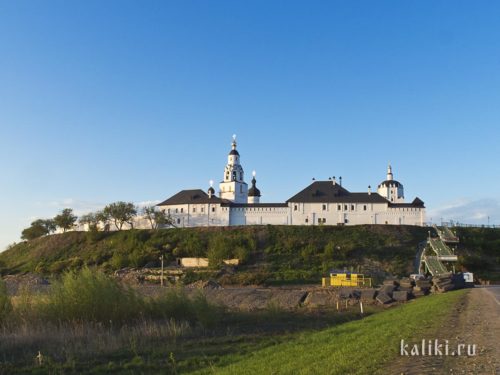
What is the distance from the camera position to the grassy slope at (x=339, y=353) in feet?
27.7

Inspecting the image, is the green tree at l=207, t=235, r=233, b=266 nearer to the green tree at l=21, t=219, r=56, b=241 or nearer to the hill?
the hill

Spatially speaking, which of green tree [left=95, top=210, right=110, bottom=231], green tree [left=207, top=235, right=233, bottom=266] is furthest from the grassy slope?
green tree [left=95, top=210, right=110, bottom=231]

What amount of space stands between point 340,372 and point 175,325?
8.74 m

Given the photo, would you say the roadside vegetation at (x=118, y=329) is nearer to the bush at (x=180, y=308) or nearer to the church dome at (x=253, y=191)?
the bush at (x=180, y=308)

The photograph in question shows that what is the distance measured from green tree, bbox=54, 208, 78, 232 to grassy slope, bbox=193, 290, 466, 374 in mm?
71213

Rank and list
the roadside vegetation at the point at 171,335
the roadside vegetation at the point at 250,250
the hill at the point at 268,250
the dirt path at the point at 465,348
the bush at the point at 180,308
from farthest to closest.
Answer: the roadside vegetation at the point at 250,250, the hill at the point at 268,250, the bush at the point at 180,308, the roadside vegetation at the point at 171,335, the dirt path at the point at 465,348

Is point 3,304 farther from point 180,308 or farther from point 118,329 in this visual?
point 180,308

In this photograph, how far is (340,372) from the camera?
790 cm

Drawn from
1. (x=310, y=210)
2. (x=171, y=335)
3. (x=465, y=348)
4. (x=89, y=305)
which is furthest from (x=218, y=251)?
(x=465, y=348)

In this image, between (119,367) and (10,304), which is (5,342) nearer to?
(10,304)

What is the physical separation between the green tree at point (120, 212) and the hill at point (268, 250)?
568 cm

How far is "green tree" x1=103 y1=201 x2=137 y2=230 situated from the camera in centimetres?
7494

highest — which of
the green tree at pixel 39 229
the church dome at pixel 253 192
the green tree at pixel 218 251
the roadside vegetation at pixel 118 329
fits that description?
the church dome at pixel 253 192

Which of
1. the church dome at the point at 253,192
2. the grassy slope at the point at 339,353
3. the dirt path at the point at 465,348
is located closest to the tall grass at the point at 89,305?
the grassy slope at the point at 339,353
